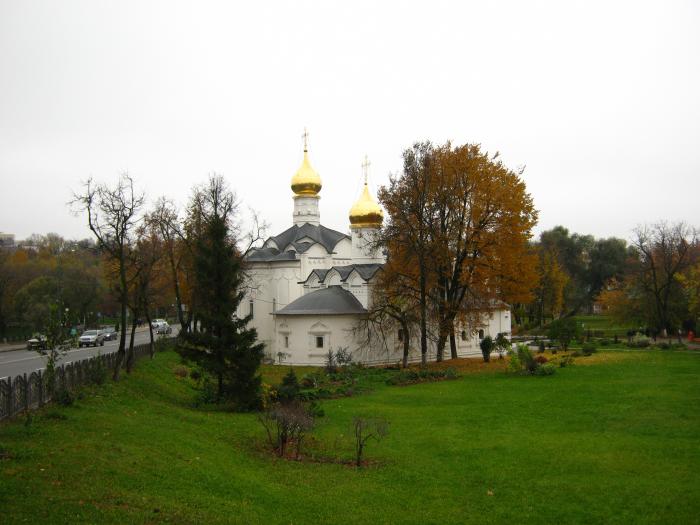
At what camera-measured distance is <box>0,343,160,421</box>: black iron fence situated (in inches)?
507

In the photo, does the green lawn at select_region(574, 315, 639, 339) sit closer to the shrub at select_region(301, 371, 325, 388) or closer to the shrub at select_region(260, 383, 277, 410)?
the shrub at select_region(301, 371, 325, 388)

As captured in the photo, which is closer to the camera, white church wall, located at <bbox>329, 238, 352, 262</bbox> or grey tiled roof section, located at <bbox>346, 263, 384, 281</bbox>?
grey tiled roof section, located at <bbox>346, 263, 384, 281</bbox>

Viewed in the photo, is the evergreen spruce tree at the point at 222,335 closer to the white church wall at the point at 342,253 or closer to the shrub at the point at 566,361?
Answer: the shrub at the point at 566,361

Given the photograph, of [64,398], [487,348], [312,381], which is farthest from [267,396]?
[487,348]

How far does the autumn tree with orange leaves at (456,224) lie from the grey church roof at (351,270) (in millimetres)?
4145

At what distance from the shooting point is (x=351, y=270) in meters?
36.3

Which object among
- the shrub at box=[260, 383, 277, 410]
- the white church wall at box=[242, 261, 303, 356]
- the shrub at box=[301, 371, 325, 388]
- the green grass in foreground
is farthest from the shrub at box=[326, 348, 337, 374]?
the green grass in foreground

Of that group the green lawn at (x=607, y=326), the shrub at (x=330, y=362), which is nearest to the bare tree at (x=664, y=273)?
the green lawn at (x=607, y=326)

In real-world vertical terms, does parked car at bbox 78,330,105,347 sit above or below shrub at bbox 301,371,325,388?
above

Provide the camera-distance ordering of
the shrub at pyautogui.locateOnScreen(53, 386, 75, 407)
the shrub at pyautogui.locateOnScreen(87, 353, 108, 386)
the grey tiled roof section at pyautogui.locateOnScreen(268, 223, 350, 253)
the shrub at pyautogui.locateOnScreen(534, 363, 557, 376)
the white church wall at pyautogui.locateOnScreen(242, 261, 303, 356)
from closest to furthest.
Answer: the shrub at pyautogui.locateOnScreen(53, 386, 75, 407) < the shrub at pyautogui.locateOnScreen(87, 353, 108, 386) < the shrub at pyautogui.locateOnScreen(534, 363, 557, 376) < the white church wall at pyautogui.locateOnScreen(242, 261, 303, 356) < the grey tiled roof section at pyautogui.locateOnScreen(268, 223, 350, 253)

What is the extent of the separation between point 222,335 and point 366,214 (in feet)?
65.8

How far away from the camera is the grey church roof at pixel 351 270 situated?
35531 millimetres

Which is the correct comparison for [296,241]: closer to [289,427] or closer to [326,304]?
[326,304]

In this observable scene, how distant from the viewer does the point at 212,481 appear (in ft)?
37.1
